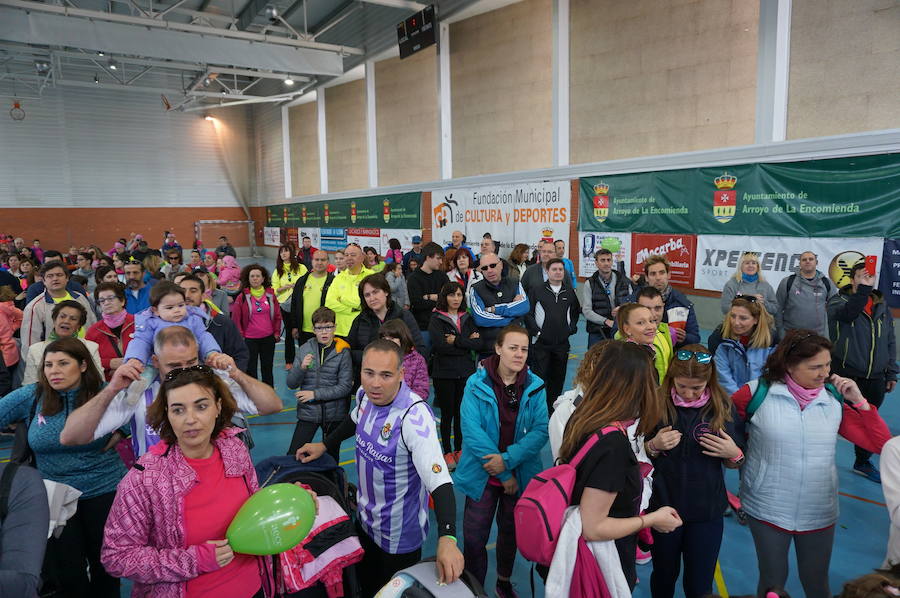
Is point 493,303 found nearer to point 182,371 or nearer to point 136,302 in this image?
point 182,371

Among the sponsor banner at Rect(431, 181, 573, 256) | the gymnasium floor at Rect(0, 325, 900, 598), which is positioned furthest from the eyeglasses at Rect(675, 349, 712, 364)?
the sponsor banner at Rect(431, 181, 573, 256)

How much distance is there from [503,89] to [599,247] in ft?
18.0

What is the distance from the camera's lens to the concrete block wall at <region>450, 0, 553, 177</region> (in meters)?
13.3

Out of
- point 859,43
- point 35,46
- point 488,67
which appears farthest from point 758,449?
point 35,46

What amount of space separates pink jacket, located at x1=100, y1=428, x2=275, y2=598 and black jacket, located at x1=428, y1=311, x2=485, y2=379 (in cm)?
301

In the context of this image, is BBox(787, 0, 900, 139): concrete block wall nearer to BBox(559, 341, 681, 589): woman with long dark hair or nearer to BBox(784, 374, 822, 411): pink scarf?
BBox(784, 374, 822, 411): pink scarf

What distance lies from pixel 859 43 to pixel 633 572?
9686 millimetres

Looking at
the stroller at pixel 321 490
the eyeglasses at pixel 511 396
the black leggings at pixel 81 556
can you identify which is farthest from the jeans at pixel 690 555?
the black leggings at pixel 81 556

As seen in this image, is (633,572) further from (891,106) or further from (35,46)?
(35,46)

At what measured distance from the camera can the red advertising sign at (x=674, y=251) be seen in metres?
10.1

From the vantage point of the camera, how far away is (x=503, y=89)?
46.4ft

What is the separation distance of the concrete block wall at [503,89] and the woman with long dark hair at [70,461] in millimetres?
12307

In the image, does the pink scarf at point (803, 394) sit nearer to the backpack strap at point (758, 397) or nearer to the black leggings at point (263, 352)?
the backpack strap at point (758, 397)

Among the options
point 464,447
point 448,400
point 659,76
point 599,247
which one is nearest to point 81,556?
point 464,447
